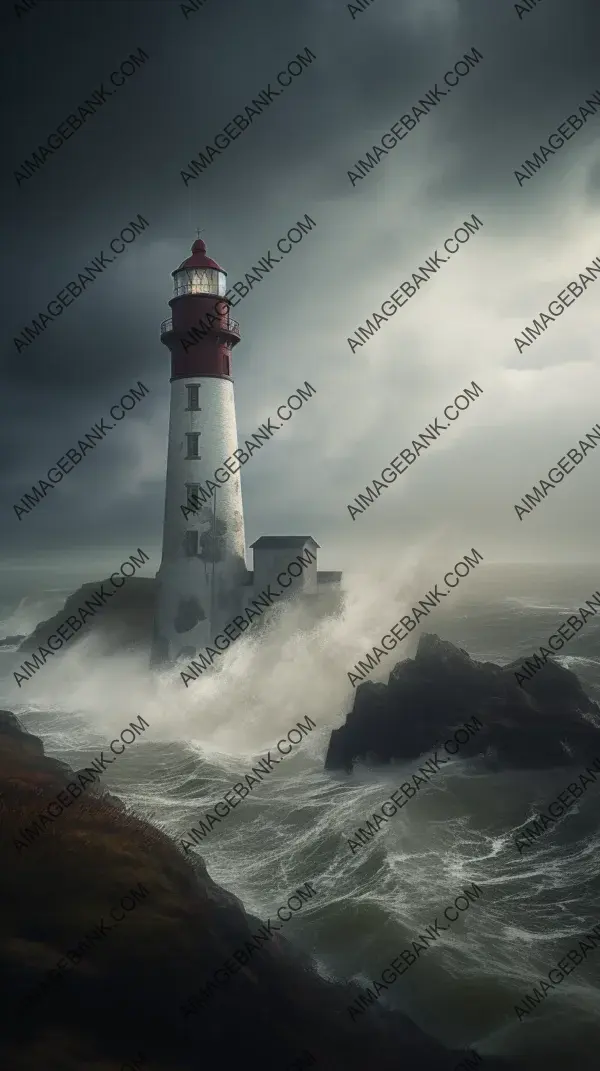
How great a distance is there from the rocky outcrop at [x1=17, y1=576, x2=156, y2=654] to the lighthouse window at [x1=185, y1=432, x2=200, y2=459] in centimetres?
1270

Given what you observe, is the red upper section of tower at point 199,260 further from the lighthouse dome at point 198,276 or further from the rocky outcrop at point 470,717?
the rocky outcrop at point 470,717

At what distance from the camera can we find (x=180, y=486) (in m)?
27.4

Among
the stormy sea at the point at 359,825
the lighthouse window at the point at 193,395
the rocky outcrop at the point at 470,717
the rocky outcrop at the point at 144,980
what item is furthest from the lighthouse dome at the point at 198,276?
the rocky outcrop at the point at 144,980

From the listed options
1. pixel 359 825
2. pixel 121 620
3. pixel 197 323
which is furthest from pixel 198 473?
pixel 121 620

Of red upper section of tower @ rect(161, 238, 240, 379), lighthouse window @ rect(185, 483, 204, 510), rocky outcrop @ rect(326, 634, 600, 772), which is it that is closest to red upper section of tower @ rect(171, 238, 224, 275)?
red upper section of tower @ rect(161, 238, 240, 379)

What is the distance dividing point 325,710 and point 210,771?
A: 632 centimetres

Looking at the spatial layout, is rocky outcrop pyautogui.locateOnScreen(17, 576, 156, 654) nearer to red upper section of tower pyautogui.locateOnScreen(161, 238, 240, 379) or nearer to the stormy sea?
the stormy sea

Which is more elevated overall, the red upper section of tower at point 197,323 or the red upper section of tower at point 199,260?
the red upper section of tower at point 199,260

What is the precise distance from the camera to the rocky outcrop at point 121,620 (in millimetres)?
37844

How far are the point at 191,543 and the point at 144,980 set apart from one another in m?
20.6

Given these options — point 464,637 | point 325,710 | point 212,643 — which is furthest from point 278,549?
point 464,637

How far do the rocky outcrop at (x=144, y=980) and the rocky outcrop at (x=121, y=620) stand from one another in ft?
86.7

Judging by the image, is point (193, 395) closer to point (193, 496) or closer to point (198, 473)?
point (198, 473)

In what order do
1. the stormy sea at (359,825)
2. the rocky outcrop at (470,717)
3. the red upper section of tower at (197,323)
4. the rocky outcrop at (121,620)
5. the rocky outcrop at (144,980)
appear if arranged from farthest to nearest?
the rocky outcrop at (121,620)
the red upper section of tower at (197,323)
the rocky outcrop at (470,717)
the stormy sea at (359,825)
the rocky outcrop at (144,980)
